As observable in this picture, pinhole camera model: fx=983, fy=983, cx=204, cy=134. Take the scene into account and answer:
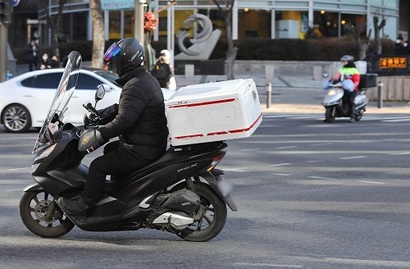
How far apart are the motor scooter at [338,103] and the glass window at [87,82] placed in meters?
6.23

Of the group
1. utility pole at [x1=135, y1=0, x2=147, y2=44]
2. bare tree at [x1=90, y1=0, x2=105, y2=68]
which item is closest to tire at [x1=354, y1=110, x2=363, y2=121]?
utility pole at [x1=135, y1=0, x2=147, y2=44]

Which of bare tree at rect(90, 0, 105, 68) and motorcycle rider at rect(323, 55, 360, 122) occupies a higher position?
bare tree at rect(90, 0, 105, 68)

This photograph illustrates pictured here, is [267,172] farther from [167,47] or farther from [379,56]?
[167,47]

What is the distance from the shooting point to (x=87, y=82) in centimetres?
2155

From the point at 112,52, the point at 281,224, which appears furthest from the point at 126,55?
the point at 281,224

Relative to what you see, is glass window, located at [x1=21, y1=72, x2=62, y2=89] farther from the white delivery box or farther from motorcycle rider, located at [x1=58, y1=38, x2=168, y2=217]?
the white delivery box

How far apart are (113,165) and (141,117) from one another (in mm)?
482

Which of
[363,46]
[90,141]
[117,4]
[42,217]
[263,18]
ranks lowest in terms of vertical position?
[42,217]

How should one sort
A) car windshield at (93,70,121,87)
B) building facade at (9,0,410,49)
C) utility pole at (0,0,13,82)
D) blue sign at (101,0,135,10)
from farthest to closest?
building facade at (9,0,410,49), blue sign at (101,0,135,10), utility pole at (0,0,13,82), car windshield at (93,70,121,87)

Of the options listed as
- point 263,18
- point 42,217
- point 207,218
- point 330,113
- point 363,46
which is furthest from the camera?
point 263,18

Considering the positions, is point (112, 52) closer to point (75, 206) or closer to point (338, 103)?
point (75, 206)

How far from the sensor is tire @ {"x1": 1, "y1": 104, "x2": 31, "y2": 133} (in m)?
21.6

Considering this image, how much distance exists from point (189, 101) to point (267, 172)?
19.6 ft

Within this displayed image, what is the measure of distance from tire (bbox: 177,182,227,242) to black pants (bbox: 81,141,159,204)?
1.78 ft
